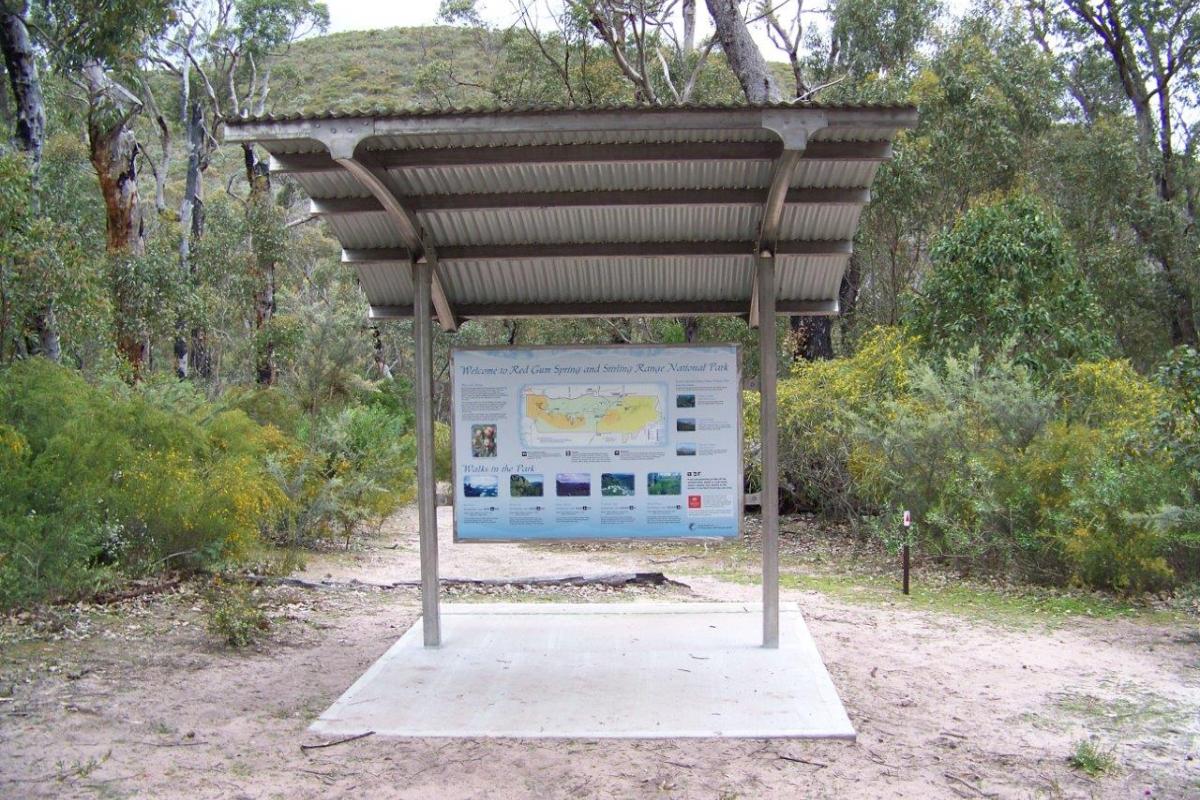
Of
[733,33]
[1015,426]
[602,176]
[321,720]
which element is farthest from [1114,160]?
[321,720]

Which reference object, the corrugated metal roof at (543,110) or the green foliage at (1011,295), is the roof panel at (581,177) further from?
the green foliage at (1011,295)

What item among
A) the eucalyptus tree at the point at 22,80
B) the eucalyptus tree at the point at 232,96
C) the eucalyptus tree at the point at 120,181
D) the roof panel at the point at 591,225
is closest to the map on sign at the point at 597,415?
the roof panel at the point at 591,225

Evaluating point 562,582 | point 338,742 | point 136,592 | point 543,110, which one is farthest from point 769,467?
point 136,592

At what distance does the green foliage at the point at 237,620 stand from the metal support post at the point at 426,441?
1290 mm

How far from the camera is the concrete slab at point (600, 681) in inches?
221

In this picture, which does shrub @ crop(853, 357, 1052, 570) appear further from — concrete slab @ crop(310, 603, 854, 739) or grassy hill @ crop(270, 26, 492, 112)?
grassy hill @ crop(270, 26, 492, 112)

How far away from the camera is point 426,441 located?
721 cm

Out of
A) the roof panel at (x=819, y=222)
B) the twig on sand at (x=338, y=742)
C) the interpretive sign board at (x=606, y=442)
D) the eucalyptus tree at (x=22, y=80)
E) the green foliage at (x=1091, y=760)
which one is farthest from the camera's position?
the eucalyptus tree at (x=22, y=80)

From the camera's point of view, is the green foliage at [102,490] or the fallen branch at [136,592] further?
the fallen branch at [136,592]

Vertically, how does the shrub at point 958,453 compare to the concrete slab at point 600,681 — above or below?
above

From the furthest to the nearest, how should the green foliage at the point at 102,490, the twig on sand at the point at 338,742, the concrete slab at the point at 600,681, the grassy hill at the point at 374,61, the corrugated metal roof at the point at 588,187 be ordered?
the grassy hill at the point at 374,61, the green foliage at the point at 102,490, the corrugated metal roof at the point at 588,187, the concrete slab at the point at 600,681, the twig on sand at the point at 338,742

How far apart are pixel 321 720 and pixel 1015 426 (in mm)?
8086

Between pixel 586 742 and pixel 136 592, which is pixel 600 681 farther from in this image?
pixel 136 592

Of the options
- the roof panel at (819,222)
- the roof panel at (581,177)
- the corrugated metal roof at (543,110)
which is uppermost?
the corrugated metal roof at (543,110)
